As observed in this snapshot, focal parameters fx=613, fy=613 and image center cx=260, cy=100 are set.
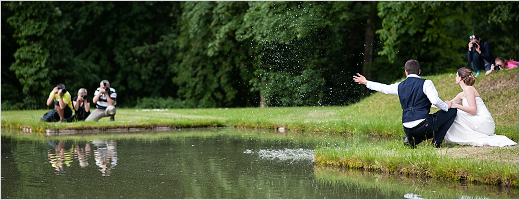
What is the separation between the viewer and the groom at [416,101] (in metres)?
8.89

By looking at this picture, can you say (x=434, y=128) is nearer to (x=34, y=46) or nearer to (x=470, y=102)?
(x=470, y=102)

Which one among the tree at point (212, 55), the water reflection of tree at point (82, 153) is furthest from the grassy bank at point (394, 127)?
the tree at point (212, 55)

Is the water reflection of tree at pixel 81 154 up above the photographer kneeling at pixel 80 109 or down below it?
below

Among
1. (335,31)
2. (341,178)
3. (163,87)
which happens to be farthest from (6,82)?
(341,178)

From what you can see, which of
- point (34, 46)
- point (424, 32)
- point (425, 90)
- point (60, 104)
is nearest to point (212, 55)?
point (34, 46)

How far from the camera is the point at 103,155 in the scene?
413 inches

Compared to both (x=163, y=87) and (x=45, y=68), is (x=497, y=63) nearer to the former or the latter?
(x=45, y=68)

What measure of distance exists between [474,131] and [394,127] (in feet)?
13.5

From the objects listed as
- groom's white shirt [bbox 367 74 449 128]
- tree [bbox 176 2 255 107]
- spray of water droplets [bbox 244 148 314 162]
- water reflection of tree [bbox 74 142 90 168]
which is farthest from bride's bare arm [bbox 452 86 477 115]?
tree [bbox 176 2 255 107]

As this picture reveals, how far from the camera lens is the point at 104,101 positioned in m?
17.2

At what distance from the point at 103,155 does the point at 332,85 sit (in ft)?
62.7

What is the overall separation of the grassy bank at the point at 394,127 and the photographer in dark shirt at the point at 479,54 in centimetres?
38

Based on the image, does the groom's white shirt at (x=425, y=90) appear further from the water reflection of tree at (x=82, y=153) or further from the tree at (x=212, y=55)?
the tree at (x=212, y=55)

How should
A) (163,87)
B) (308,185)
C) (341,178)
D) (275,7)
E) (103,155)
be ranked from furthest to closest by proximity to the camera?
(163,87)
(275,7)
(103,155)
(341,178)
(308,185)
